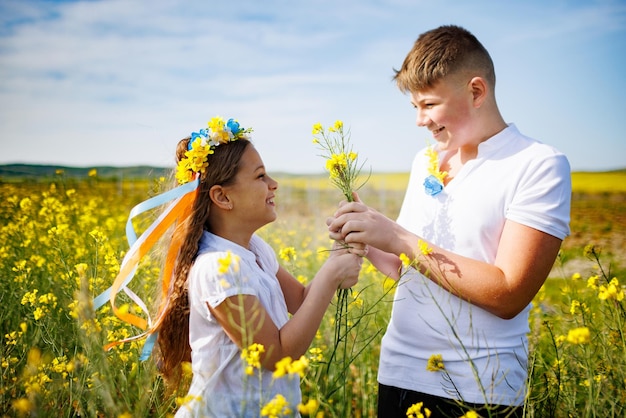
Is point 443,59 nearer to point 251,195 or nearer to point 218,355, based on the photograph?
point 251,195

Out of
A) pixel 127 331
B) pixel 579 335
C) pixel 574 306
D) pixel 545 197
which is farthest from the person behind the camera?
pixel 127 331

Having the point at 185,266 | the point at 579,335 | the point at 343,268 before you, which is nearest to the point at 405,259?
the point at 343,268

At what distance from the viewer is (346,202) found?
165cm

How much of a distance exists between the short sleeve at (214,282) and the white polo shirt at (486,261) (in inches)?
21.9

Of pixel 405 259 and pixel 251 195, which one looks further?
pixel 251 195

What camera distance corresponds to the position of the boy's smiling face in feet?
5.14

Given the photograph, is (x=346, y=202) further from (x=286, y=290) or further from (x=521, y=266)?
(x=521, y=266)

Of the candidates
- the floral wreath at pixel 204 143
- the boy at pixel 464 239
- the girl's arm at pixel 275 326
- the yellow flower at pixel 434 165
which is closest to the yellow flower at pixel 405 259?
the boy at pixel 464 239

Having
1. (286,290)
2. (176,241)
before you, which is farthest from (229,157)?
(286,290)

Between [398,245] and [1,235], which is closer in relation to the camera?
[398,245]

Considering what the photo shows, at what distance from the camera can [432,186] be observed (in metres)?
1.64

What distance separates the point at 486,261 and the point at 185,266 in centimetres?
99

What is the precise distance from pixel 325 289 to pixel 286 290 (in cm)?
42

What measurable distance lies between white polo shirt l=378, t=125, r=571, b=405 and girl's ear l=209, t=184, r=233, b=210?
0.70 metres
